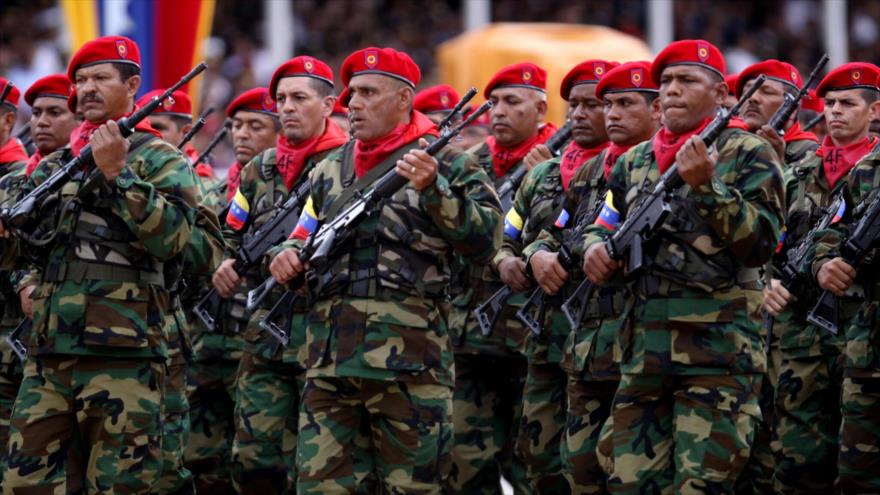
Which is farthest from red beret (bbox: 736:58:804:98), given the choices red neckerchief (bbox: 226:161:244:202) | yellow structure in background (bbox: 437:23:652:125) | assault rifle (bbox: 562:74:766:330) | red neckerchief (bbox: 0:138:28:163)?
yellow structure in background (bbox: 437:23:652:125)

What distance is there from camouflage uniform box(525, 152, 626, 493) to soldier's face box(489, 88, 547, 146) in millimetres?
1571

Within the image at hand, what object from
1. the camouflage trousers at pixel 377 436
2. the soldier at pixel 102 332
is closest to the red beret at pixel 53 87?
the soldier at pixel 102 332

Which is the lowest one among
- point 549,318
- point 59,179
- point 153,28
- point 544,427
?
point 544,427

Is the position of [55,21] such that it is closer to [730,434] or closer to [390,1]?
[390,1]

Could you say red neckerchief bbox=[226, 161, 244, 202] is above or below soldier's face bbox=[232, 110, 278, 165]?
below

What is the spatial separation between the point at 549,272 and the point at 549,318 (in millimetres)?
809

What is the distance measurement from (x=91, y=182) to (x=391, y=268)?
4.73 feet

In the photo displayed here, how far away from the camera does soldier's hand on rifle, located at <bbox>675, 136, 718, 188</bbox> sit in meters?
8.14

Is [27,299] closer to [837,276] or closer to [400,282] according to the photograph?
[400,282]

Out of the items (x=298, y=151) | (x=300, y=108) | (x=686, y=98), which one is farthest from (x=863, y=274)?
(x=300, y=108)

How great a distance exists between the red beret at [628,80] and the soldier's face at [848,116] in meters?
1.30

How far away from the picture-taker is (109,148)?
8719 mm

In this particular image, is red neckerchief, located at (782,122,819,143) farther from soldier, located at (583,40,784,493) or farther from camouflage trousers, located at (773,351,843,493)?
soldier, located at (583,40,784,493)

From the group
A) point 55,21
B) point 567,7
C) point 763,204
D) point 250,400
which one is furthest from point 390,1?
point 763,204
